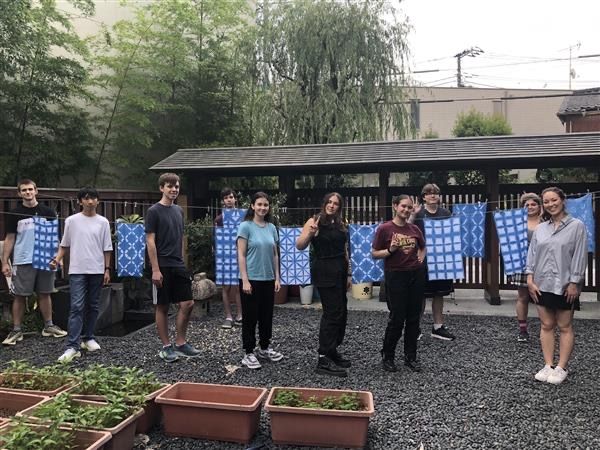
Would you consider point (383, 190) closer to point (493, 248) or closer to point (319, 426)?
point (493, 248)

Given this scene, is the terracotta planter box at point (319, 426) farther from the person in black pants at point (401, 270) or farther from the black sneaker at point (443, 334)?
the black sneaker at point (443, 334)

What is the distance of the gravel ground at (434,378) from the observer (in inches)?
112

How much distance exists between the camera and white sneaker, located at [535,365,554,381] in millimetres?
3748

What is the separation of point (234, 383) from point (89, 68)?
24.4 ft

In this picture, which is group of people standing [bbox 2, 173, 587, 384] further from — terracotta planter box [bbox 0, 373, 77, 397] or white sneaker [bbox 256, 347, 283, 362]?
terracotta planter box [bbox 0, 373, 77, 397]

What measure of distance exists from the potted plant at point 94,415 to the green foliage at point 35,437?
0.05m

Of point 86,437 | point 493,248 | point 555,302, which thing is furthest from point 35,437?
point 493,248

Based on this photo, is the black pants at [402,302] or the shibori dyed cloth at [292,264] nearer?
the black pants at [402,302]

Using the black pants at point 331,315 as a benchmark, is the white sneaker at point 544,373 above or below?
below

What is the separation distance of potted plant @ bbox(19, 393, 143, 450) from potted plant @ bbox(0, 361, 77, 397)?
320mm

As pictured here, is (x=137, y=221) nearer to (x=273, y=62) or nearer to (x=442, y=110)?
(x=273, y=62)

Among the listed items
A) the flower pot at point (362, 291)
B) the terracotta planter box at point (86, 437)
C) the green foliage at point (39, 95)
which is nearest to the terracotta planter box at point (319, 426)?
the terracotta planter box at point (86, 437)

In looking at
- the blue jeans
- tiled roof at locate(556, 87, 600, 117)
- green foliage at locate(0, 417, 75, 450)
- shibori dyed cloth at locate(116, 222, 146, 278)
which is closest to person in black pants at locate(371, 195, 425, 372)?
green foliage at locate(0, 417, 75, 450)

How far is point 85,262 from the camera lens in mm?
4477
